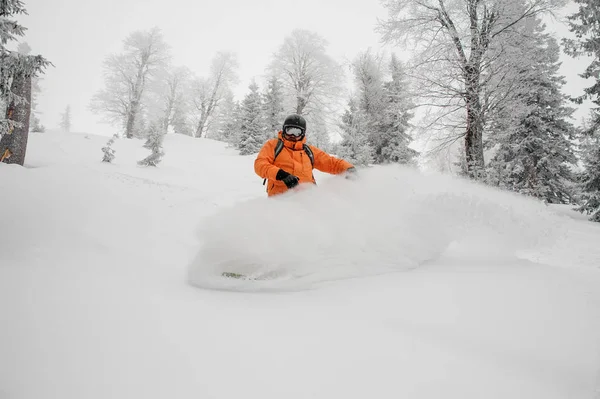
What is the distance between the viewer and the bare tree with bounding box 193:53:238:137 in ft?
96.3

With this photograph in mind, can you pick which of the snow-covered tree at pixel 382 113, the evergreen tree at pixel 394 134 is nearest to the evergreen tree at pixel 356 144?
the snow-covered tree at pixel 382 113

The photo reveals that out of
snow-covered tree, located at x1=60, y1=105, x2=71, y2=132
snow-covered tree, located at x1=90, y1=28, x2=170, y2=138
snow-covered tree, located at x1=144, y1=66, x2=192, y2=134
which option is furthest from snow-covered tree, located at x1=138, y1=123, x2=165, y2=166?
snow-covered tree, located at x1=60, y1=105, x2=71, y2=132

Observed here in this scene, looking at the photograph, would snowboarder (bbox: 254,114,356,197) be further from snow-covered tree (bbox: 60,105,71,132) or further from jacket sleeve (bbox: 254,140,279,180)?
snow-covered tree (bbox: 60,105,71,132)

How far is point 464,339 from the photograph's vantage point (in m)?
1.34

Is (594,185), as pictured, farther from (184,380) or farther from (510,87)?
(184,380)

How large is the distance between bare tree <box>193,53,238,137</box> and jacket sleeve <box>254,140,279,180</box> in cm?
2934

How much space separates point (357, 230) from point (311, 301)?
0.87 metres

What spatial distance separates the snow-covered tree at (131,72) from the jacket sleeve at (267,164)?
1014 inches

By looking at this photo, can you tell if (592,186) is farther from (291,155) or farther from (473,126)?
(291,155)

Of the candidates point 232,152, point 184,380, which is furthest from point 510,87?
point 232,152

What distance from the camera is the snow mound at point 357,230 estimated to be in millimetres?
2180

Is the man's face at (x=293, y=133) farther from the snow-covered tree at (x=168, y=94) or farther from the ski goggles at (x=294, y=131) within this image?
the snow-covered tree at (x=168, y=94)

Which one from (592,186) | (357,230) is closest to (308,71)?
(592,186)

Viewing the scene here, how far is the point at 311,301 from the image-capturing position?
1838 mm
